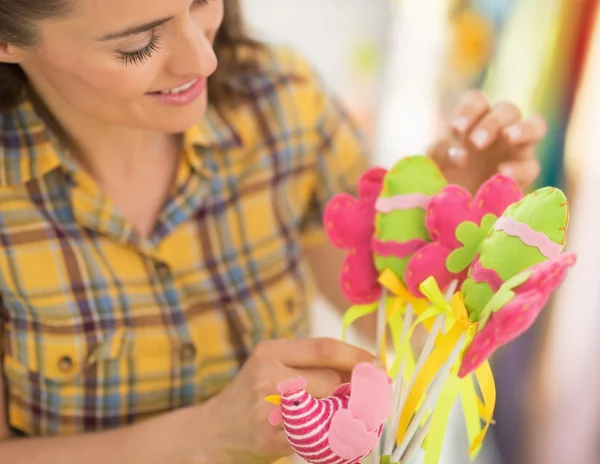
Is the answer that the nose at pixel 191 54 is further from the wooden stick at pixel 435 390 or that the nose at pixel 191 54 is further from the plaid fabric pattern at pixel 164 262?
the wooden stick at pixel 435 390

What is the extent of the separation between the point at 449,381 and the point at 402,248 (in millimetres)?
105

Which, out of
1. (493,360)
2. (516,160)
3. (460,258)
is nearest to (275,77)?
(516,160)

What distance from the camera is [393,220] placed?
20.3 inches

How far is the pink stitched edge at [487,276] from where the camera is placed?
1.43ft

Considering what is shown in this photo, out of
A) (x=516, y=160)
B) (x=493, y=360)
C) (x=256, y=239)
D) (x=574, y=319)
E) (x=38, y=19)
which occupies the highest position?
(x=38, y=19)

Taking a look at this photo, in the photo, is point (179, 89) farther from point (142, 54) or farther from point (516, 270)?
point (516, 270)

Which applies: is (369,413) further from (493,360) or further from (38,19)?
(493,360)

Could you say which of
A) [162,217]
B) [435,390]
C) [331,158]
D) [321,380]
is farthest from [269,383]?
[331,158]

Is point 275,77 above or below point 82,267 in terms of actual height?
above

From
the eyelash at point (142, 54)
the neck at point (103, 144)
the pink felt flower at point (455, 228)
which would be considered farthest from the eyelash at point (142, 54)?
the pink felt flower at point (455, 228)

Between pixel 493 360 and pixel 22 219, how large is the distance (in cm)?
70

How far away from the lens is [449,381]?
46 centimetres

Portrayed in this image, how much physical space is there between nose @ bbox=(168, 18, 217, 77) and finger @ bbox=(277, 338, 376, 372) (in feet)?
0.82

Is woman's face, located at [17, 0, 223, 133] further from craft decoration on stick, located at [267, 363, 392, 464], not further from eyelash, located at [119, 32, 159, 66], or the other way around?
craft decoration on stick, located at [267, 363, 392, 464]
